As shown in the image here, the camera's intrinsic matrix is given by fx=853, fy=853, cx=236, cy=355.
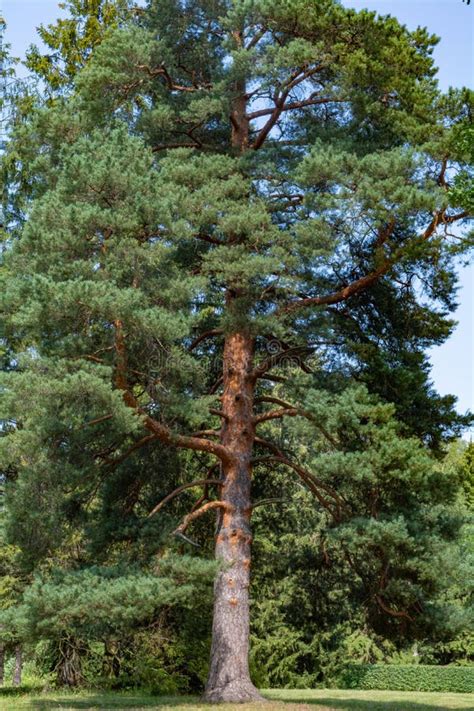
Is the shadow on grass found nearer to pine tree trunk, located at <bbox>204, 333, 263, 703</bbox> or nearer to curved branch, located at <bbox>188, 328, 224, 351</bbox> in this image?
pine tree trunk, located at <bbox>204, 333, 263, 703</bbox>

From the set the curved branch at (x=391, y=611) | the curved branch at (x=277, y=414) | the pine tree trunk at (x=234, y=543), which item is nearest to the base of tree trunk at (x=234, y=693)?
the pine tree trunk at (x=234, y=543)

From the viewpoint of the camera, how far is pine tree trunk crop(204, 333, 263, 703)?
12.3 m

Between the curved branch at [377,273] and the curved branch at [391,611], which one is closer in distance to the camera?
the curved branch at [377,273]

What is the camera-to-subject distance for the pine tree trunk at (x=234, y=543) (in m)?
12.3

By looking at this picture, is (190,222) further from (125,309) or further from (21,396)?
(21,396)

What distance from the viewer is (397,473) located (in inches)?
464


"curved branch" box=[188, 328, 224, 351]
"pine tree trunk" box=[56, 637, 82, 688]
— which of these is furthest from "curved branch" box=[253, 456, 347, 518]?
"pine tree trunk" box=[56, 637, 82, 688]

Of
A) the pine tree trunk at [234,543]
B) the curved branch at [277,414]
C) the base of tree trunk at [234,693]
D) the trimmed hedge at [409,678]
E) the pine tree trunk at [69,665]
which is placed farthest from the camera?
the trimmed hedge at [409,678]

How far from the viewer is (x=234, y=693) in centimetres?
1206

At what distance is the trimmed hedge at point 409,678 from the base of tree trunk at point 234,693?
13566mm

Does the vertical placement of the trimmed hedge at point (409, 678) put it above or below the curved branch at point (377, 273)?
below

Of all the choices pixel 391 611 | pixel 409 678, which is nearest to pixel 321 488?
pixel 391 611

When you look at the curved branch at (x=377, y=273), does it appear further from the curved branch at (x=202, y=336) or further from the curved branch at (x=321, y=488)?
the curved branch at (x=321, y=488)

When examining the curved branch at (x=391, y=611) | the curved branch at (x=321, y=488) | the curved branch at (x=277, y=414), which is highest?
the curved branch at (x=277, y=414)
